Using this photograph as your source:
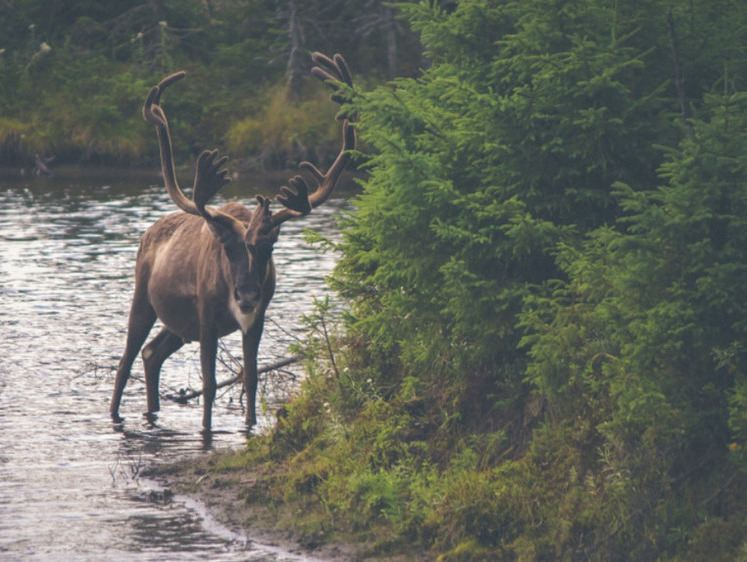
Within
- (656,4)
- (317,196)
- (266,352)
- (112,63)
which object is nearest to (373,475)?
(656,4)

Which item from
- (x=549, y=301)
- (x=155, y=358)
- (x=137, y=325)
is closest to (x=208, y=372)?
(x=155, y=358)

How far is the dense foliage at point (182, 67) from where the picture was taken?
40.9 m

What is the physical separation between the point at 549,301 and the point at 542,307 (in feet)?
→ 0.44

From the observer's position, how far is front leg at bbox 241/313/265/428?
39.0ft

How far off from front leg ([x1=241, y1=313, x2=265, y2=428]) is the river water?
169 millimetres

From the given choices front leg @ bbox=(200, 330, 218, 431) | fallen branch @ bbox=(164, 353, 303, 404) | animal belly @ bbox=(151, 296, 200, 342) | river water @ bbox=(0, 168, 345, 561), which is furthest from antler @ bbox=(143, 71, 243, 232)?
river water @ bbox=(0, 168, 345, 561)

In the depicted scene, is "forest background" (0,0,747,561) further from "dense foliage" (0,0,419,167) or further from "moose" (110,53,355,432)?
"dense foliage" (0,0,419,167)

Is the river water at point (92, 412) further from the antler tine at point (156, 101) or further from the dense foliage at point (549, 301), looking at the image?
the antler tine at point (156, 101)

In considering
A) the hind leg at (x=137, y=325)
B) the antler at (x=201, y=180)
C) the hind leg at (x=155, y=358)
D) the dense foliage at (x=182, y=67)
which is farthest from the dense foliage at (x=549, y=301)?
the dense foliage at (x=182, y=67)

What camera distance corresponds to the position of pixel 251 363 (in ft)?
39.4

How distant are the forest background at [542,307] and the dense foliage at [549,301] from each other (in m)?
0.02

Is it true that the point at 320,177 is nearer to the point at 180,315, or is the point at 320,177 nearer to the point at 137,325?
the point at 180,315

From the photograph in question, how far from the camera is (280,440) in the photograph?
9.96 metres

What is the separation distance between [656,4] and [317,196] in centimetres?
449
